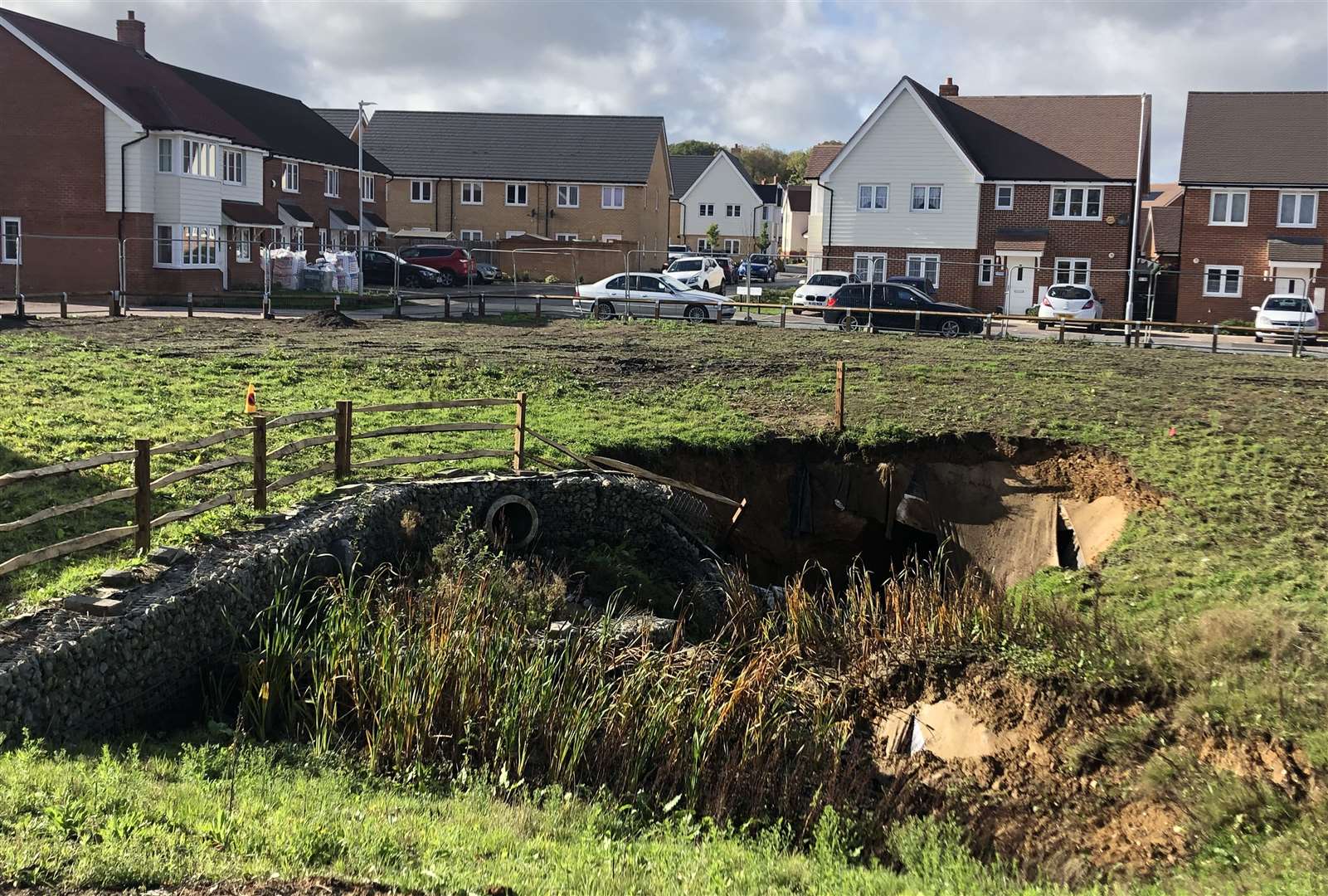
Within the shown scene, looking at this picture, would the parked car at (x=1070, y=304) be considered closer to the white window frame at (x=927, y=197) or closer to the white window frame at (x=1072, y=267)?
the white window frame at (x=1072, y=267)

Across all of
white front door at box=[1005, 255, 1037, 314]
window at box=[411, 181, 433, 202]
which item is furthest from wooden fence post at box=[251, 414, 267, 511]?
window at box=[411, 181, 433, 202]

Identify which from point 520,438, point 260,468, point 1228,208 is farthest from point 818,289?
point 260,468

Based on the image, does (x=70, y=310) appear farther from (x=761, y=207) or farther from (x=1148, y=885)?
(x=761, y=207)

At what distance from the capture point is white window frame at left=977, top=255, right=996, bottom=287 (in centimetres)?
5268

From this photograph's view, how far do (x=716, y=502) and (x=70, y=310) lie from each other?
976 inches

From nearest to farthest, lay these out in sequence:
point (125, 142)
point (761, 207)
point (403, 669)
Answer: point (403, 669) < point (125, 142) < point (761, 207)

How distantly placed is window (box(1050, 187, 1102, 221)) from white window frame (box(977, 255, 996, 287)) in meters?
3.13

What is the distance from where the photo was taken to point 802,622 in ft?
44.4

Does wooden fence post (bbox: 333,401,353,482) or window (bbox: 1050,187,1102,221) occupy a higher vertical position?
window (bbox: 1050,187,1102,221)

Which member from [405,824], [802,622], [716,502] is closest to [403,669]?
[405,824]

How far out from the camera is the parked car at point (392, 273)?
52.4 metres

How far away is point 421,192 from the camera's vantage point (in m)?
69.9

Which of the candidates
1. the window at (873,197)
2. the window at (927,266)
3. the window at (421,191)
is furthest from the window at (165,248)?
the window at (927,266)

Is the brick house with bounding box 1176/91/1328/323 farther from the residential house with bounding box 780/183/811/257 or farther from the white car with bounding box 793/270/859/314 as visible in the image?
the residential house with bounding box 780/183/811/257
